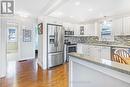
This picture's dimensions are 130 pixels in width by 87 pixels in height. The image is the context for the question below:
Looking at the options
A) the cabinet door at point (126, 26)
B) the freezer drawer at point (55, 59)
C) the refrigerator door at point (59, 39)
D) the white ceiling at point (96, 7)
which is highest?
the white ceiling at point (96, 7)

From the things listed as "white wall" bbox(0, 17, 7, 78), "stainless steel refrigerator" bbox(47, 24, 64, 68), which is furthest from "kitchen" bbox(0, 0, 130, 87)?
"white wall" bbox(0, 17, 7, 78)

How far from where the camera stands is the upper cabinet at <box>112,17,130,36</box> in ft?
20.1

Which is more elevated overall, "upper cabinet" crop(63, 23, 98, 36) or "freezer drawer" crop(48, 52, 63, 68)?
"upper cabinet" crop(63, 23, 98, 36)

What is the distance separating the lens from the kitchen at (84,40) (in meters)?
1.67

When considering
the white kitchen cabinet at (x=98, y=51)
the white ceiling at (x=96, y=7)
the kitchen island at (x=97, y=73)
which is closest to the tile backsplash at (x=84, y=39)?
the white kitchen cabinet at (x=98, y=51)

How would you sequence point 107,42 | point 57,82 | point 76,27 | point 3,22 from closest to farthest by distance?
Answer: point 57,82 < point 3,22 < point 107,42 < point 76,27

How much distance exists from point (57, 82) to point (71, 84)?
5.47 feet

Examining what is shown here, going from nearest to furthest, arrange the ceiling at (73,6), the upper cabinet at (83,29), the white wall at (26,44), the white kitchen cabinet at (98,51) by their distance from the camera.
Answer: the ceiling at (73,6) < the white kitchen cabinet at (98,51) < the white wall at (26,44) < the upper cabinet at (83,29)

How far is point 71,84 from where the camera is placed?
242cm

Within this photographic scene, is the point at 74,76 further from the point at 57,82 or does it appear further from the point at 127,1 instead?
the point at 127,1

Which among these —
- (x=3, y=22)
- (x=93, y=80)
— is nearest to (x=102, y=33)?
(x=3, y=22)

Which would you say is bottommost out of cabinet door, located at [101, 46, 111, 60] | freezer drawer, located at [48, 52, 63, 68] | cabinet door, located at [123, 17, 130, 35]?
freezer drawer, located at [48, 52, 63, 68]

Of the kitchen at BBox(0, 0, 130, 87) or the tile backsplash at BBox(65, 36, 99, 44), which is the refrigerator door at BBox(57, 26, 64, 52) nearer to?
the kitchen at BBox(0, 0, 130, 87)

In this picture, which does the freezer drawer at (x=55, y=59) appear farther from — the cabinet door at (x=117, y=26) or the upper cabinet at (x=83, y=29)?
the cabinet door at (x=117, y=26)
